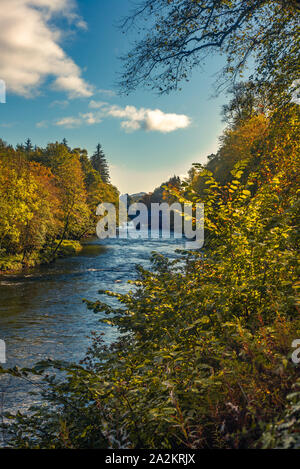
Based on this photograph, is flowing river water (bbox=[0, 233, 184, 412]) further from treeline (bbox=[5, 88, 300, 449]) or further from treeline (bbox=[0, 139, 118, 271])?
treeline (bbox=[5, 88, 300, 449])

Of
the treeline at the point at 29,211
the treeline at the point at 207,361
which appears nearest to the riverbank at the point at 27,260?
the treeline at the point at 29,211

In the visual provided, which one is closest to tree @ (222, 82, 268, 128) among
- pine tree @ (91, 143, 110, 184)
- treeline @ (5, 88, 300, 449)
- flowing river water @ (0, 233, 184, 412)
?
treeline @ (5, 88, 300, 449)

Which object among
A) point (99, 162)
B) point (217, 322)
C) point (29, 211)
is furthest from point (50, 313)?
point (99, 162)

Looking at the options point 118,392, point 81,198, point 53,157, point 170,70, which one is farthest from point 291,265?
point 53,157

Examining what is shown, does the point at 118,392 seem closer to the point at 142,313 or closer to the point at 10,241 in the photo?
the point at 142,313

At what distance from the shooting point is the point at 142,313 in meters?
4.07

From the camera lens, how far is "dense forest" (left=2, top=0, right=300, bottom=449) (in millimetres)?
2271

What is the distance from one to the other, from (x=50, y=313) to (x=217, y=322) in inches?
417

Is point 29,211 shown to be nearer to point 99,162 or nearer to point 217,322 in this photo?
point 217,322

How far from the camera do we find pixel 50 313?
12797 mm

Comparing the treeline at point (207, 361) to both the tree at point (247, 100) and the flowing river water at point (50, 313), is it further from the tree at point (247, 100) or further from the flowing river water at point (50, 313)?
the flowing river water at point (50, 313)

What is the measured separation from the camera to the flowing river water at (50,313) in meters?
8.56

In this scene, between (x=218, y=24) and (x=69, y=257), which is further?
(x=69, y=257)

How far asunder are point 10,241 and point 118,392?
73.1ft
